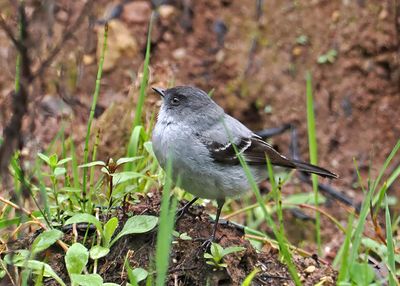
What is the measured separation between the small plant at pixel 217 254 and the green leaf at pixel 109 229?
0.54 m

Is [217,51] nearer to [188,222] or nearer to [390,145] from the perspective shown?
[390,145]

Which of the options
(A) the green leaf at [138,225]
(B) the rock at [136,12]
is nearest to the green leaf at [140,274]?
(A) the green leaf at [138,225]

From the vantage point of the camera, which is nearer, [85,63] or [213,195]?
[213,195]

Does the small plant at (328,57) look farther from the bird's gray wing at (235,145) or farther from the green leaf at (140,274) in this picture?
the green leaf at (140,274)

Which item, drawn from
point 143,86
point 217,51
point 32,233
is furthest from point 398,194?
point 32,233

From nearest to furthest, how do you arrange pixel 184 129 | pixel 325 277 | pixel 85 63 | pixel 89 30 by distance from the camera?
pixel 89 30, pixel 325 277, pixel 184 129, pixel 85 63

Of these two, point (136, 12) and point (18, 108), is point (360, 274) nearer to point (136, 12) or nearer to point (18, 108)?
point (18, 108)

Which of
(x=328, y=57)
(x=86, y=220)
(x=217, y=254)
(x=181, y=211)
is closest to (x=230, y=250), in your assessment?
(x=217, y=254)

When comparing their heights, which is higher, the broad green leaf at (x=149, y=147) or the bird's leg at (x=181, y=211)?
the broad green leaf at (x=149, y=147)

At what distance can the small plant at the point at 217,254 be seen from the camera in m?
3.88

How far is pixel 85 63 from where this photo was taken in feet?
26.0

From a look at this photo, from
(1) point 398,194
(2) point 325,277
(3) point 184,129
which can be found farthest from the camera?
(1) point 398,194

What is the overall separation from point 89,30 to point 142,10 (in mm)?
4237

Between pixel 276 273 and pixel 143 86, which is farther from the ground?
pixel 143 86
